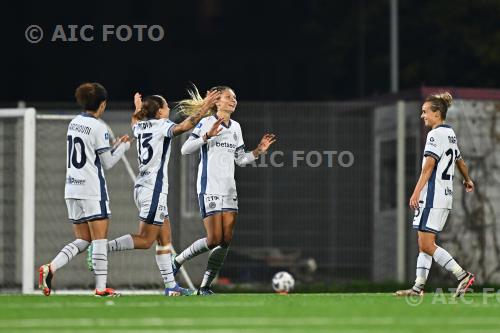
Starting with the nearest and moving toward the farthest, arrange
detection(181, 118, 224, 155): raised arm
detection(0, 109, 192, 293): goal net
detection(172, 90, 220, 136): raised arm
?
detection(172, 90, 220, 136): raised arm → detection(181, 118, 224, 155): raised arm → detection(0, 109, 192, 293): goal net

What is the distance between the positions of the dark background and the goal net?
50.3ft

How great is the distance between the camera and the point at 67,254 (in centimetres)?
1603

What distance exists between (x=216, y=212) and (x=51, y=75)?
20857 millimetres

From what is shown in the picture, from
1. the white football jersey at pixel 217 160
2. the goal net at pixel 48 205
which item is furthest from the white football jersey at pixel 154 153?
the goal net at pixel 48 205

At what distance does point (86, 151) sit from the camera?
15.9 metres

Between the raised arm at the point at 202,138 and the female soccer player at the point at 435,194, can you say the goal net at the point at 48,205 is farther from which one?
the female soccer player at the point at 435,194

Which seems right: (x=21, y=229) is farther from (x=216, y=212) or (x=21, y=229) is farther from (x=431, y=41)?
(x=431, y=41)

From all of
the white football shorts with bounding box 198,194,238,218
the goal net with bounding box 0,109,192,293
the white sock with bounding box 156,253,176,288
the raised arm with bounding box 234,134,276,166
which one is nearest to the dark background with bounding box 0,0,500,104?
the goal net with bounding box 0,109,192,293

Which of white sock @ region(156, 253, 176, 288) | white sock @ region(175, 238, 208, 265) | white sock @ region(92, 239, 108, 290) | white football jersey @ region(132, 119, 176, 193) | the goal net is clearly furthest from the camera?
the goal net

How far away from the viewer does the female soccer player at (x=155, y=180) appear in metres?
16.6

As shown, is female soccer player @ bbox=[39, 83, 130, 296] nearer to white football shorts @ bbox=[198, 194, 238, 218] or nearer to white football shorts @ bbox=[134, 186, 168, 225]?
white football shorts @ bbox=[134, 186, 168, 225]

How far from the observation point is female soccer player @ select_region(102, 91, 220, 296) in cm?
1661

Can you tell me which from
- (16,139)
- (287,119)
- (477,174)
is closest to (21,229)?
(16,139)

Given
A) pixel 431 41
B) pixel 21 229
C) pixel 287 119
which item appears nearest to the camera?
pixel 21 229
